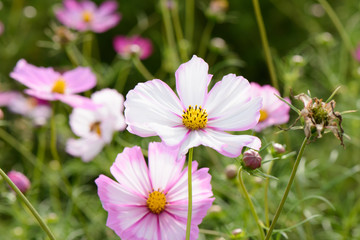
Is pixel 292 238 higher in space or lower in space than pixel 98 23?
lower

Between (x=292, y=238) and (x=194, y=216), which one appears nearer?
(x=194, y=216)

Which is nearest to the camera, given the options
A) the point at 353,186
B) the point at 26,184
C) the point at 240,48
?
the point at 26,184

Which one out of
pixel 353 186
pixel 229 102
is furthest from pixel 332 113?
pixel 353 186

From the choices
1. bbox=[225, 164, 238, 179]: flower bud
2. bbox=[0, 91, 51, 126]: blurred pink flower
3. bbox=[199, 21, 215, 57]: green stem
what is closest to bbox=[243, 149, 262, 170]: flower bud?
bbox=[225, 164, 238, 179]: flower bud

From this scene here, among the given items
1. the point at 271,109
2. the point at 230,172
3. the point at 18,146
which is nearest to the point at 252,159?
the point at 230,172

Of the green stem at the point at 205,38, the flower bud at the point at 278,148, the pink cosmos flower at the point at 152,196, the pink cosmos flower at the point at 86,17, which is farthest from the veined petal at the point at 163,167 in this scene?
the green stem at the point at 205,38

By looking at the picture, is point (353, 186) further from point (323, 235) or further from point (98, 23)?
point (98, 23)

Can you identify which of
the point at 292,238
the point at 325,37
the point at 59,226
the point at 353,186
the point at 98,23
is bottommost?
the point at 59,226
